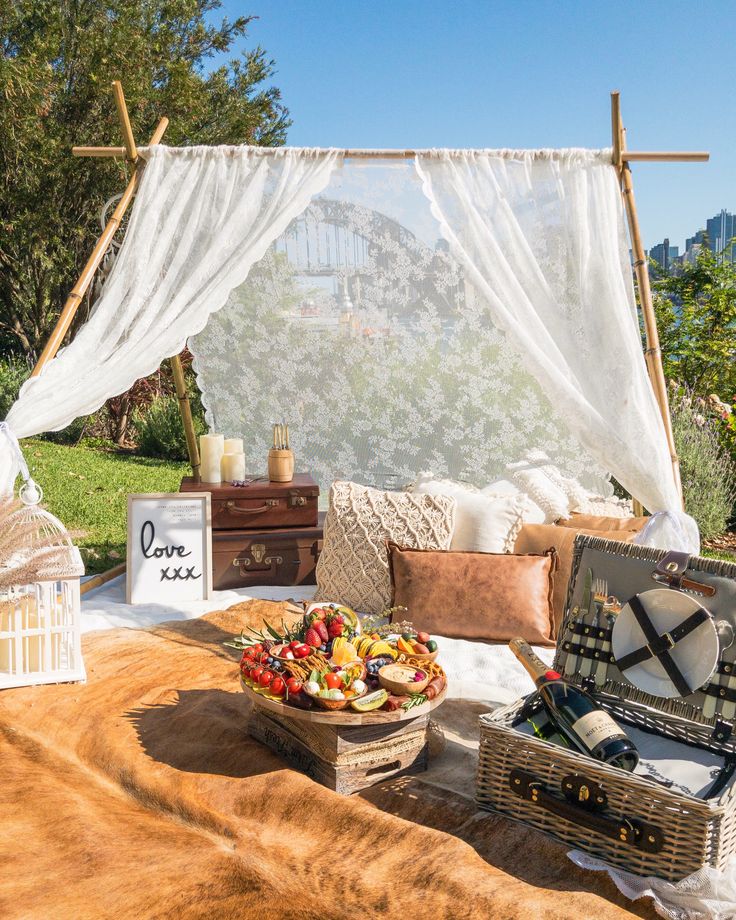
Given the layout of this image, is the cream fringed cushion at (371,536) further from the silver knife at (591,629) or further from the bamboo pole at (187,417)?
the silver knife at (591,629)

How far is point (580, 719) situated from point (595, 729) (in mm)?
58

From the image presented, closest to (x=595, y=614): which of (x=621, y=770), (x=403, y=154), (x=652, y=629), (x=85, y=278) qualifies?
(x=652, y=629)

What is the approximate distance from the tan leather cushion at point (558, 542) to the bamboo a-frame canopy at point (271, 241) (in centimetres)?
35

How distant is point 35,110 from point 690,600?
9.26 m

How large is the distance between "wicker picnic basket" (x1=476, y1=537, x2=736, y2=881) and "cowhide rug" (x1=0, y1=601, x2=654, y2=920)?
92 mm

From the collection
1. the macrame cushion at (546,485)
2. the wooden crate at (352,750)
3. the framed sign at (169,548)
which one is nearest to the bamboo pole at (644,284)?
the macrame cushion at (546,485)

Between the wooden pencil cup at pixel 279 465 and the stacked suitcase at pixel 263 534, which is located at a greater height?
the wooden pencil cup at pixel 279 465

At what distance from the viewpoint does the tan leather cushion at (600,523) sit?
3.76 metres

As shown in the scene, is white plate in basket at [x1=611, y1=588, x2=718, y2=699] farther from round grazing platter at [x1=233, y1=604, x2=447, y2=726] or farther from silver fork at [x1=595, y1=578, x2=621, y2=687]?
round grazing platter at [x1=233, y1=604, x2=447, y2=726]

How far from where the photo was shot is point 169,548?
4.31 metres

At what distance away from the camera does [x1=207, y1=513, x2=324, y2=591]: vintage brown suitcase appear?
14.7ft

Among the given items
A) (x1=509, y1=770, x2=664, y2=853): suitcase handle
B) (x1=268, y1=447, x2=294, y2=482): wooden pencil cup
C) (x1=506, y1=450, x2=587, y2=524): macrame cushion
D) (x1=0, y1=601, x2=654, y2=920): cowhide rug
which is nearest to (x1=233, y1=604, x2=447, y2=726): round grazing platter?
(x1=0, y1=601, x2=654, y2=920): cowhide rug

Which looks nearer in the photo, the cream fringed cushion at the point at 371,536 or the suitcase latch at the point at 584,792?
the suitcase latch at the point at 584,792

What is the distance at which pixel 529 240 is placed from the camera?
145 inches
